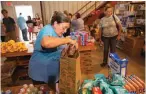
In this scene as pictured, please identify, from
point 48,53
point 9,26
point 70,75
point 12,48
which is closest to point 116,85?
point 70,75

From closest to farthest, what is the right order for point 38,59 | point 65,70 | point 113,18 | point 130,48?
point 65,70
point 38,59
point 113,18
point 130,48

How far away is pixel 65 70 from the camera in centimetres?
111

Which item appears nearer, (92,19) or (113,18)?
(113,18)

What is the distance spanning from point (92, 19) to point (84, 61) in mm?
4681

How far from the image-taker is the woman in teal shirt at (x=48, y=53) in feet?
4.49

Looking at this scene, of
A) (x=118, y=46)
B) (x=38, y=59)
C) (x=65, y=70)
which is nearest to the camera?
(x=65, y=70)

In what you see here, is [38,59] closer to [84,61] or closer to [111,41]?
[84,61]

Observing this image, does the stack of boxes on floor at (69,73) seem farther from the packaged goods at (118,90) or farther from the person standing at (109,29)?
the person standing at (109,29)

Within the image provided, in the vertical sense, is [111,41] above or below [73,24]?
below

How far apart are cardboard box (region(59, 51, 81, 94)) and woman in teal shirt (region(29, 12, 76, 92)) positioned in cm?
25

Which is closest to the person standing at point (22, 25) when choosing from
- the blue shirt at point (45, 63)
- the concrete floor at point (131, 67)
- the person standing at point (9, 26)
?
the person standing at point (9, 26)

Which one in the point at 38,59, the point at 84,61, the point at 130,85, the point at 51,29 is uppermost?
the point at 51,29

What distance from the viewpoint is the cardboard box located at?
106 cm

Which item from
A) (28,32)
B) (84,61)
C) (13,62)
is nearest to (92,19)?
(28,32)
